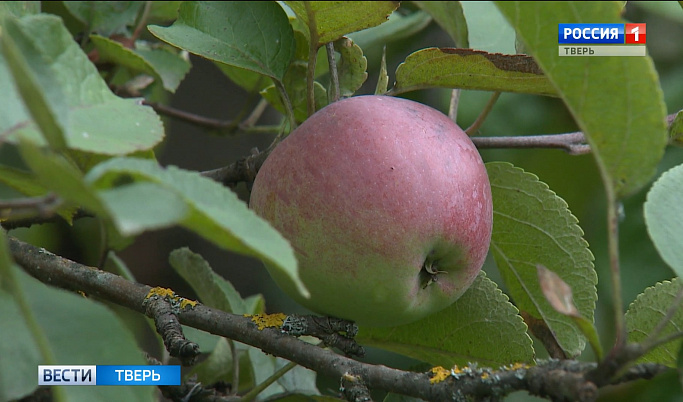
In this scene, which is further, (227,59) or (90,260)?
(90,260)

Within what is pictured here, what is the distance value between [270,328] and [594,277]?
38 cm

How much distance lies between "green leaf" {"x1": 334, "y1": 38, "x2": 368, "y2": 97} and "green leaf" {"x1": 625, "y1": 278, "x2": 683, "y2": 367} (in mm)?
395

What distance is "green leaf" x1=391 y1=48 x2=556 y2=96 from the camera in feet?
2.38

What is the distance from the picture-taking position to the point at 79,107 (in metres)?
0.56

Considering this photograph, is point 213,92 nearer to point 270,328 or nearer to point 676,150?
point 676,150

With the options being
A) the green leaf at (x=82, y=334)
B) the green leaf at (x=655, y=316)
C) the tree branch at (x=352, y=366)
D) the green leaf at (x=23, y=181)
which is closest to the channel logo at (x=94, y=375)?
the green leaf at (x=82, y=334)

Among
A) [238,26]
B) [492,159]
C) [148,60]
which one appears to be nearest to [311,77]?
[238,26]

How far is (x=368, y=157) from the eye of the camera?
66cm

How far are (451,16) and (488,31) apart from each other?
32 centimetres

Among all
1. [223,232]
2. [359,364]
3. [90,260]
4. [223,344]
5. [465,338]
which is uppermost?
[223,232]

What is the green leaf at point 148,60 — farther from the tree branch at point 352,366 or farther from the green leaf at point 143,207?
the green leaf at point 143,207

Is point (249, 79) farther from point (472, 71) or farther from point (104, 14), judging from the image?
point (472, 71)

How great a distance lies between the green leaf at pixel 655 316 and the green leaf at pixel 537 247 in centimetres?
6

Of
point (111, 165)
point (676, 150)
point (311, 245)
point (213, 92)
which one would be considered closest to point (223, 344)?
point (311, 245)
